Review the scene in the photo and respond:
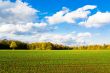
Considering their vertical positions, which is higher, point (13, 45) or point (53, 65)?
point (13, 45)

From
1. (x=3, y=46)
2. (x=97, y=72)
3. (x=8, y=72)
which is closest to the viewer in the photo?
(x=8, y=72)

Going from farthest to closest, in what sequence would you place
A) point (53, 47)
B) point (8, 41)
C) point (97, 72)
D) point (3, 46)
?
point (53, 47), point (8, 41), point (3, 46), point (97, 72)

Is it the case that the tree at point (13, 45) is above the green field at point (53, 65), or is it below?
above

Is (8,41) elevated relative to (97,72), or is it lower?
elevated

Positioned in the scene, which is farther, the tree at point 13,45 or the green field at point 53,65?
the tree at point 13,45

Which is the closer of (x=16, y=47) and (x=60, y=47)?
(x=16, y=47)

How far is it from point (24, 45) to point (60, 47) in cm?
2367

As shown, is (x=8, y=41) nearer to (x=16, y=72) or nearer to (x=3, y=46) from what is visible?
(x=3, y=46)

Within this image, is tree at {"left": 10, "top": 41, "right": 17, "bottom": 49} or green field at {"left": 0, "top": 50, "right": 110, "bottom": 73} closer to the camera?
green field at {"left": 0, "top": 50, "right": 110, "bottom": 73}

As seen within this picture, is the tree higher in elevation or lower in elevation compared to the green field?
higher

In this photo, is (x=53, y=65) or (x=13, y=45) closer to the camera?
(x=53, y=65)

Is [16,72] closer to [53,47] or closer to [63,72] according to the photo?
[63,72]

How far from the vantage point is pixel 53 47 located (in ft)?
517

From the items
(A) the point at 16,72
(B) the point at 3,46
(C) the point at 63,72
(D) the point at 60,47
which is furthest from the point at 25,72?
(D) the point at 60,47
